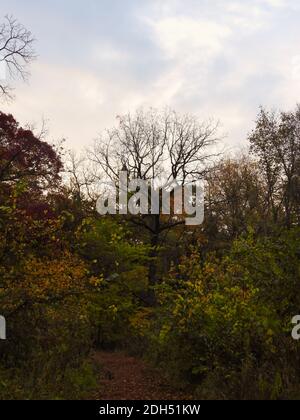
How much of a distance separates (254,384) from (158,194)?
1870cm

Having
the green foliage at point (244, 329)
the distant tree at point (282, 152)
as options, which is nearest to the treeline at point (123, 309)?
the green foliage at point (244, 329)

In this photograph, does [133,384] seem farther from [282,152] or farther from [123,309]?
[282,152]

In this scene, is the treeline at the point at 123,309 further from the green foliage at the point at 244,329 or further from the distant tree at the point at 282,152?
the distant tree at the point at 282,152

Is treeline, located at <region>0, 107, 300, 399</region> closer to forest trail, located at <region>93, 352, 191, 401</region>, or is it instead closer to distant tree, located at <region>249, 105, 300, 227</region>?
forest trail, located at <region>93, 352, 191, 401</region>

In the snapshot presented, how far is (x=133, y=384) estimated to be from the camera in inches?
420

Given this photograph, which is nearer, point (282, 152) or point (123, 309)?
point (123, 309)

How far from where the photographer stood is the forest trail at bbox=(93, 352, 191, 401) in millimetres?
8950

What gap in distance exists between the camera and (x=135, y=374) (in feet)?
41.2

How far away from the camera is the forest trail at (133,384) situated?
29.4ft

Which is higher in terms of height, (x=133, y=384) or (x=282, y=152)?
(x=282, y=152)

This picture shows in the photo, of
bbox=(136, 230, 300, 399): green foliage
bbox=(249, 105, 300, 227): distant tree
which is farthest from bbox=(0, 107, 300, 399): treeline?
bbox=(249, 105, 300, 227): distant tree

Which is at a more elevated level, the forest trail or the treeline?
the treeline

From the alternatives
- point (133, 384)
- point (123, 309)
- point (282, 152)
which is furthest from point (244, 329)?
point (282, 152)
